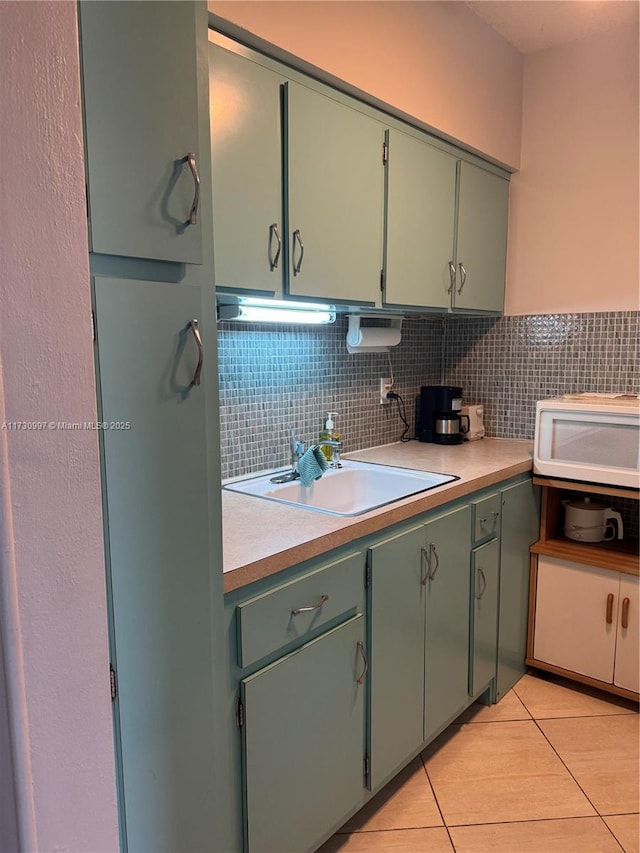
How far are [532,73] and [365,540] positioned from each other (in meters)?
2.33

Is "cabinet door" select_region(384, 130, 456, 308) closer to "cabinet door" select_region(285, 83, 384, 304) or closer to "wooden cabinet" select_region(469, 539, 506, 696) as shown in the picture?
"cabinet door" select_region(285, 83, 384, 304)

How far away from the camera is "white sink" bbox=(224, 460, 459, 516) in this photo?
6.57 feet

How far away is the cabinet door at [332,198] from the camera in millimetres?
1689

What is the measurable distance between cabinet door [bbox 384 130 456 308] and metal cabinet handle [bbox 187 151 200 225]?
117cm

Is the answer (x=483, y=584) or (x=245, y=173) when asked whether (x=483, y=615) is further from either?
(x=245, y=173)

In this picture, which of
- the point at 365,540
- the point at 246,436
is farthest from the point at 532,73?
the point at 365,540

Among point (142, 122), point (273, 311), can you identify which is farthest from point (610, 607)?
point (142, 122)

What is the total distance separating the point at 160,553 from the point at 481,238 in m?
2.13

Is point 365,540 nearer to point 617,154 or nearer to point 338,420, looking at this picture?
point 338,420

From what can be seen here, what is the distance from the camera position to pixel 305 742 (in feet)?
4.73

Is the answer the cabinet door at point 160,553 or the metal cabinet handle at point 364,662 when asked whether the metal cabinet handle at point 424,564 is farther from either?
the cabinet door at point 160,553

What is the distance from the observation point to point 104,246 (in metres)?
0.90

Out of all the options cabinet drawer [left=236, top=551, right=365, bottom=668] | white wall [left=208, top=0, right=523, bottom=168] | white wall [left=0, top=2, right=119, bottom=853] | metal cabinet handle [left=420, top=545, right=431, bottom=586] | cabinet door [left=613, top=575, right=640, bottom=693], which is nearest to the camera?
white wall [left=0, top=2, right=119, bottom=853]

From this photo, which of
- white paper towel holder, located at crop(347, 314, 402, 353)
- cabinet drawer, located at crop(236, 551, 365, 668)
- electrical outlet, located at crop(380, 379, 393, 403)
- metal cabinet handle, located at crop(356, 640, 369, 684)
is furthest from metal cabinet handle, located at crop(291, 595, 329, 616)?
electrical outlet, located at crop(380, 379, 393, 403)
